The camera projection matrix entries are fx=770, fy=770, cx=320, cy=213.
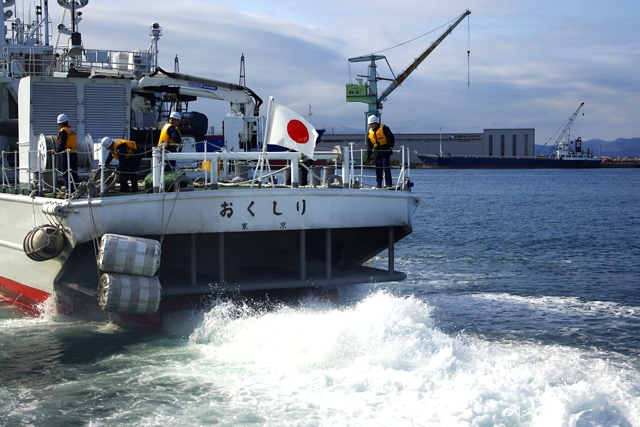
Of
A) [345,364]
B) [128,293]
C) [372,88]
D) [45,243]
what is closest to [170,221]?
[128,293]

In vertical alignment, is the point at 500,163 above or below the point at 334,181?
above

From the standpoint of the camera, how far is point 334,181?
12.6 m

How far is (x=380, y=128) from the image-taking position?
13.2 metres

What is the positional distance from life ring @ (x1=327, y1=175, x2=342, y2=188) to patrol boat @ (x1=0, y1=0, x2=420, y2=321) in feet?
0.11

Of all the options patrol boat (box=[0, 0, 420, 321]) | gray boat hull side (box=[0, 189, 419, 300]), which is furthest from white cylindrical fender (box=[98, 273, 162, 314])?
gray boat hull side (box=[0, 189, 419, 300])

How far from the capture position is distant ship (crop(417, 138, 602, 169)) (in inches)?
5024

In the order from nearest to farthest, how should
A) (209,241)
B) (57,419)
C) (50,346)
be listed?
(57,419) < (50,346) < (209,241)

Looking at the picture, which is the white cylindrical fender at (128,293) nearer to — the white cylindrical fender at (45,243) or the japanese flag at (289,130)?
the white cylindrical fender at (45,243)

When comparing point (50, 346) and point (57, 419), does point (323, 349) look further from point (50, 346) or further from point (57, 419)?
point (50, 346)

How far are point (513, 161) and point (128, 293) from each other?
400 feet

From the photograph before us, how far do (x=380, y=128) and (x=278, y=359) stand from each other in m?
4.68

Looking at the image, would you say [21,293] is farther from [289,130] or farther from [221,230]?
[289,130]

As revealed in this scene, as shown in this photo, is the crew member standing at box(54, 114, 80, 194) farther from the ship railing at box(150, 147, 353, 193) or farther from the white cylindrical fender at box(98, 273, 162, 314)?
the white cylindrical fender at box(98, 273, 162, 314)

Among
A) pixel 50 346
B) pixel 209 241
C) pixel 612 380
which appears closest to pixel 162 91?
pixel 209 241
